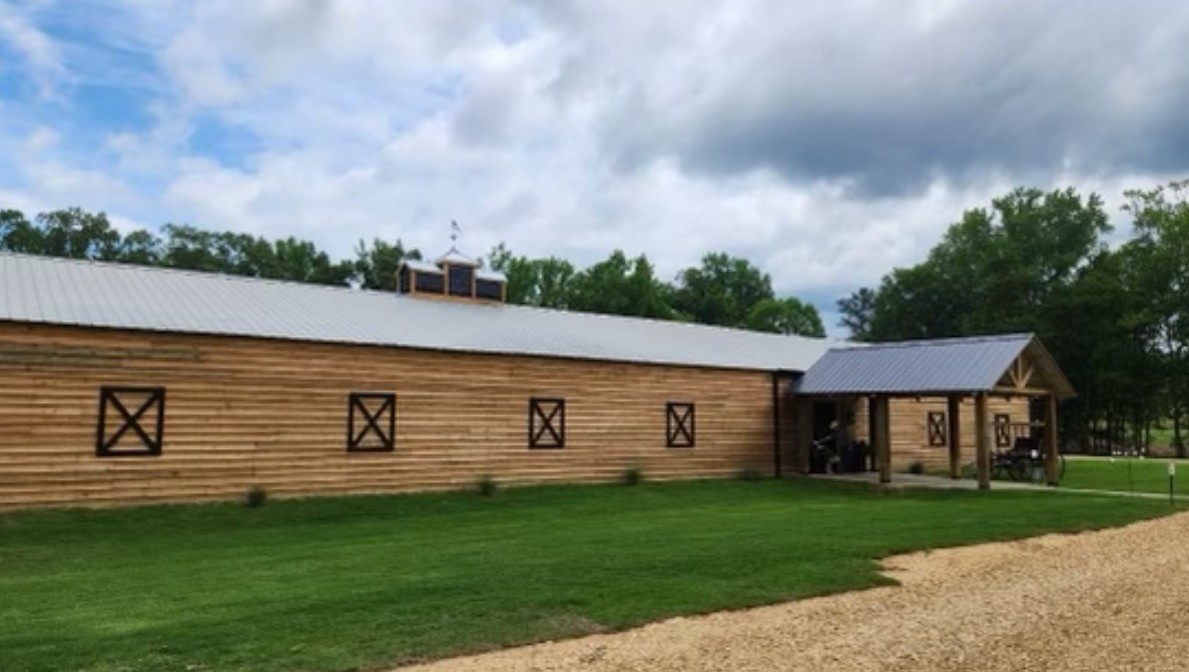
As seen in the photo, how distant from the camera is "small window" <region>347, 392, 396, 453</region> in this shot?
18578 millimetres

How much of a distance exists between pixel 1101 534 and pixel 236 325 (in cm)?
1541

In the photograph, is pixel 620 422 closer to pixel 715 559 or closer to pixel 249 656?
pixel 715 559

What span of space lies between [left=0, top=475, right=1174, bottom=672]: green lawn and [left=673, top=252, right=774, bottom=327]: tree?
51.7m

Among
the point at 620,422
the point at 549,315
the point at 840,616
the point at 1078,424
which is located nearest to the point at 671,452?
the point at 620,422

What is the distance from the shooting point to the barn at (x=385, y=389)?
15.5m

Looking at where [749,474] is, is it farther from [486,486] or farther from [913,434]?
[486,486]

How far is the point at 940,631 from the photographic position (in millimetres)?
7945

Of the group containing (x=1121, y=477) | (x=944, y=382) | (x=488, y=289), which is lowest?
(x=1121, y=477)

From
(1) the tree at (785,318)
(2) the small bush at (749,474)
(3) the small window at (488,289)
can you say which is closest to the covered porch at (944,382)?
(2) the small bush at (749,474)

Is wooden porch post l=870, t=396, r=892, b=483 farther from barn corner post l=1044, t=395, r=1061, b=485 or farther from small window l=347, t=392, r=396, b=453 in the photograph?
small window l=347, t=392, r=396, b=453

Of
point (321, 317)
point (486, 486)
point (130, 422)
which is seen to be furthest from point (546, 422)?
point (130, 422)

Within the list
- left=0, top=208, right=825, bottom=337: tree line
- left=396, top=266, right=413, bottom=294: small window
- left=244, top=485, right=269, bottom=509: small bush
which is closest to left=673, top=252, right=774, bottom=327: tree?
left=0, top=208, right=825, bottom=337: tree line

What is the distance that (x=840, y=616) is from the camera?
8.61 meters

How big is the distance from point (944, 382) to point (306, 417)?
1476cm
